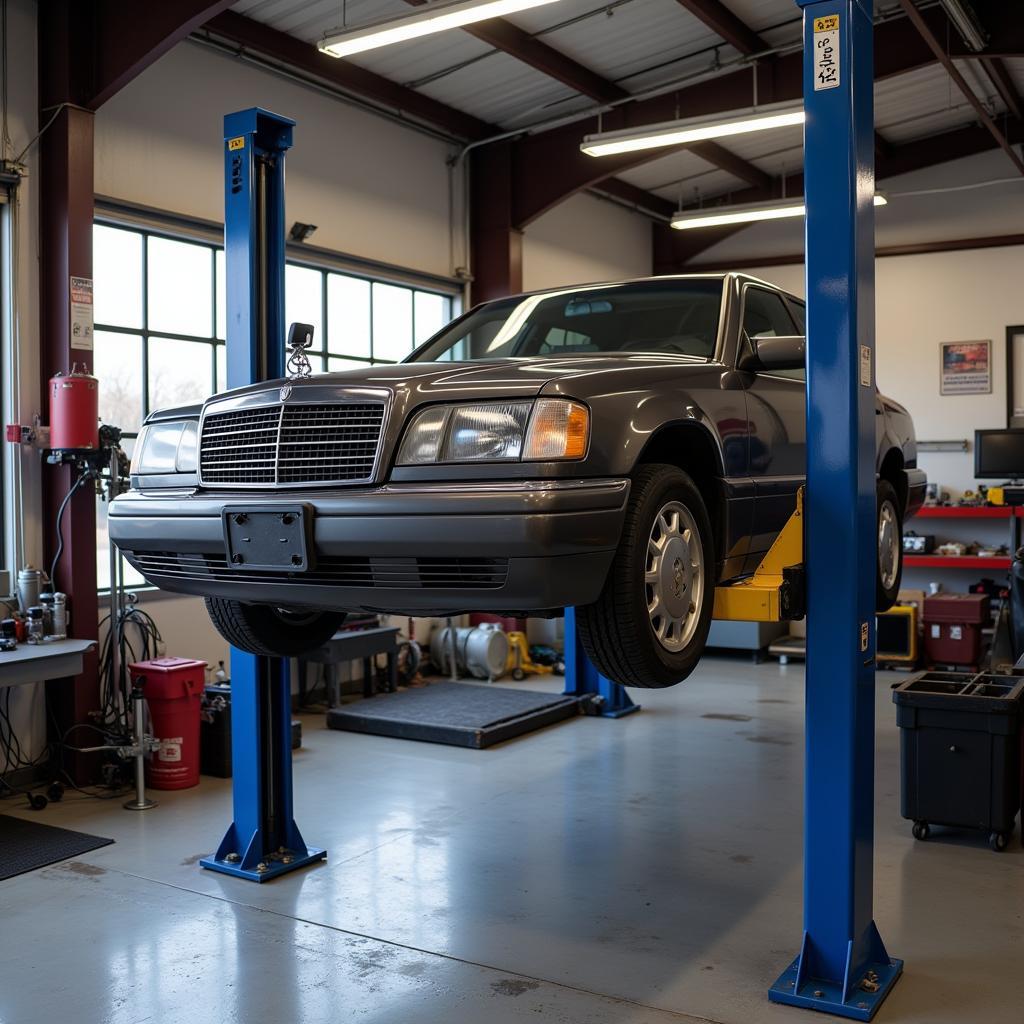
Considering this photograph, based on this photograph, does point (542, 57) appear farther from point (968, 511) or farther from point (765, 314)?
point (968, 511)

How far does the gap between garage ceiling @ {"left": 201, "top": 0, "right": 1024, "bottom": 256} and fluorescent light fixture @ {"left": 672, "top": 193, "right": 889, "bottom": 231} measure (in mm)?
576

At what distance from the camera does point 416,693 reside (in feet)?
24.0

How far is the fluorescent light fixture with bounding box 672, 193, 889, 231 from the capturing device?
30.4ft

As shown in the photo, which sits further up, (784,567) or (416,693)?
(784,567)

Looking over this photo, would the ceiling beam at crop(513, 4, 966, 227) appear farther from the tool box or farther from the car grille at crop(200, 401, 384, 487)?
Result: the car grille at crop(200, 401, 384, 487)

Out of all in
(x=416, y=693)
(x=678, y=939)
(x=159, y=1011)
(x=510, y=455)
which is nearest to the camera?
(x=510, y=455)

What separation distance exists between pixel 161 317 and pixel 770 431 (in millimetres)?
A: 4221

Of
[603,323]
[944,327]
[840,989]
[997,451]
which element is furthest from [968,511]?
[840,989]

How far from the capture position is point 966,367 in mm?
10438

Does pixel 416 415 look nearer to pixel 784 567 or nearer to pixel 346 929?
pixel 784 567

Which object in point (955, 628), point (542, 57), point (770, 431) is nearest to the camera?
point (770, 431)

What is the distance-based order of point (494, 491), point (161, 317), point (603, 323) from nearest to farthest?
point (494, 491) → point (603, 323) → point (161, 317)

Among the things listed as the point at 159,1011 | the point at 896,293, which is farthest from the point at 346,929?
the point at 896,293

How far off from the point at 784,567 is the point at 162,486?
1794mm
